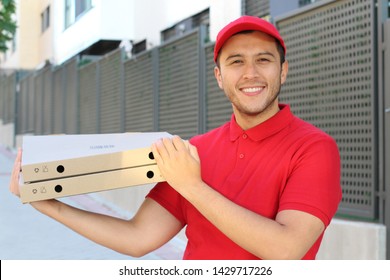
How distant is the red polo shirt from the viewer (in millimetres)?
1204

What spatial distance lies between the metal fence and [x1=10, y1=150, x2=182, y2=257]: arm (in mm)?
1391

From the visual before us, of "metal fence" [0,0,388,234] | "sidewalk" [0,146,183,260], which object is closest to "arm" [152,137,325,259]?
"metal fence" [0,0,388,234]

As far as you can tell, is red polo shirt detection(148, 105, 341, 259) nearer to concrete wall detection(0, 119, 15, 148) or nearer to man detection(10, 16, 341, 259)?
man detection(10, 16, 341, 259)

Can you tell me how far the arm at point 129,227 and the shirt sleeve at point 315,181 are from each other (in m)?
0.40

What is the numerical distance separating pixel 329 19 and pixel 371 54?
48 centimetres

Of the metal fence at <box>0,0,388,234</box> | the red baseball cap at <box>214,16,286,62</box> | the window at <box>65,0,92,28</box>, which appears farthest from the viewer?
the metal fence at <box>0,0,388,234</box>

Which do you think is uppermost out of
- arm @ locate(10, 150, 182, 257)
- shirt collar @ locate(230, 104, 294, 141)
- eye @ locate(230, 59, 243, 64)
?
eye @ locate(230, 59, 243, 64)

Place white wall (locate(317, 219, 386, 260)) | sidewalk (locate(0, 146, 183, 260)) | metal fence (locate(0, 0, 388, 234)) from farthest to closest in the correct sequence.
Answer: sidewalk (locate(0, 146, 183, 260)) < white wall (locate(317, 219, 386, 260)) < metal fence (locate(0, 0, 388, 234))

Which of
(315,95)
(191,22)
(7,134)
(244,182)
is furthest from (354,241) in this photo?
(244,182)

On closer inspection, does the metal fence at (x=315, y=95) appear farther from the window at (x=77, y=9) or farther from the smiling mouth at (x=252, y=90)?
the smiling mouth at (x=252, y=90)

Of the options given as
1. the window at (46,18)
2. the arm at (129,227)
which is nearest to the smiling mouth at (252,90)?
the arm at (129,227)

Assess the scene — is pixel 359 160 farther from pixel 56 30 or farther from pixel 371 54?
pixel 56 30

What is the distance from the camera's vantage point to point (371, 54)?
356 cm
